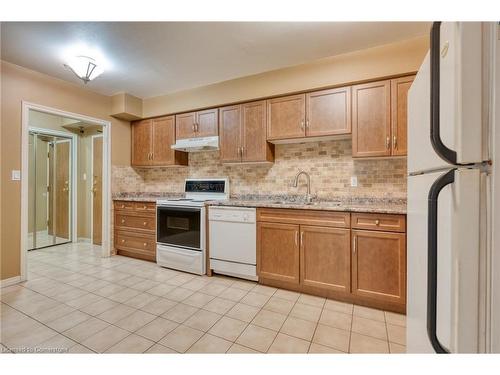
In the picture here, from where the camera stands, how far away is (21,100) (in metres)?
2.62

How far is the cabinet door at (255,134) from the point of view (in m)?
2.80

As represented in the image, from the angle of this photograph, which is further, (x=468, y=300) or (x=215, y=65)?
(x=215, y=65)

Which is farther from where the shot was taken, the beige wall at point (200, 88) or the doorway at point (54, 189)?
the doorway at point (54, 189)

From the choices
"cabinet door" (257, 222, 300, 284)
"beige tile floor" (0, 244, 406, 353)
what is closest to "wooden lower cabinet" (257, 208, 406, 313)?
"cabinet door" (257, 222, 300, 284)

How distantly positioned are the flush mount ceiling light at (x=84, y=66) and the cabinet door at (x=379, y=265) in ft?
10.2

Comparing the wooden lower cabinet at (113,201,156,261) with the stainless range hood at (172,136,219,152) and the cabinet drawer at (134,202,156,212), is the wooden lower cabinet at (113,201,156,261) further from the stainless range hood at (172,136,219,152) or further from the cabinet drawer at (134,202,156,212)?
the stainless range hood at (172,136,219,152)

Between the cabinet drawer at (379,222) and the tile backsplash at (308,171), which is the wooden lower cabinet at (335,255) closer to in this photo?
the cabinet drawer at (379,222)

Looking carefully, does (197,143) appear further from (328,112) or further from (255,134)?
(328,112)

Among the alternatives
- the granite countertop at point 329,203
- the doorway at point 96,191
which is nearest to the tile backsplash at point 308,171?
the granite countertop at point 329,203

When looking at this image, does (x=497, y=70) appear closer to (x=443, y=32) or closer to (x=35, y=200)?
(x=443, y=32)

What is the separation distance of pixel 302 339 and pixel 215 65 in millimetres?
2772

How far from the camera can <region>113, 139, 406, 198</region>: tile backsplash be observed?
8.20 ft
